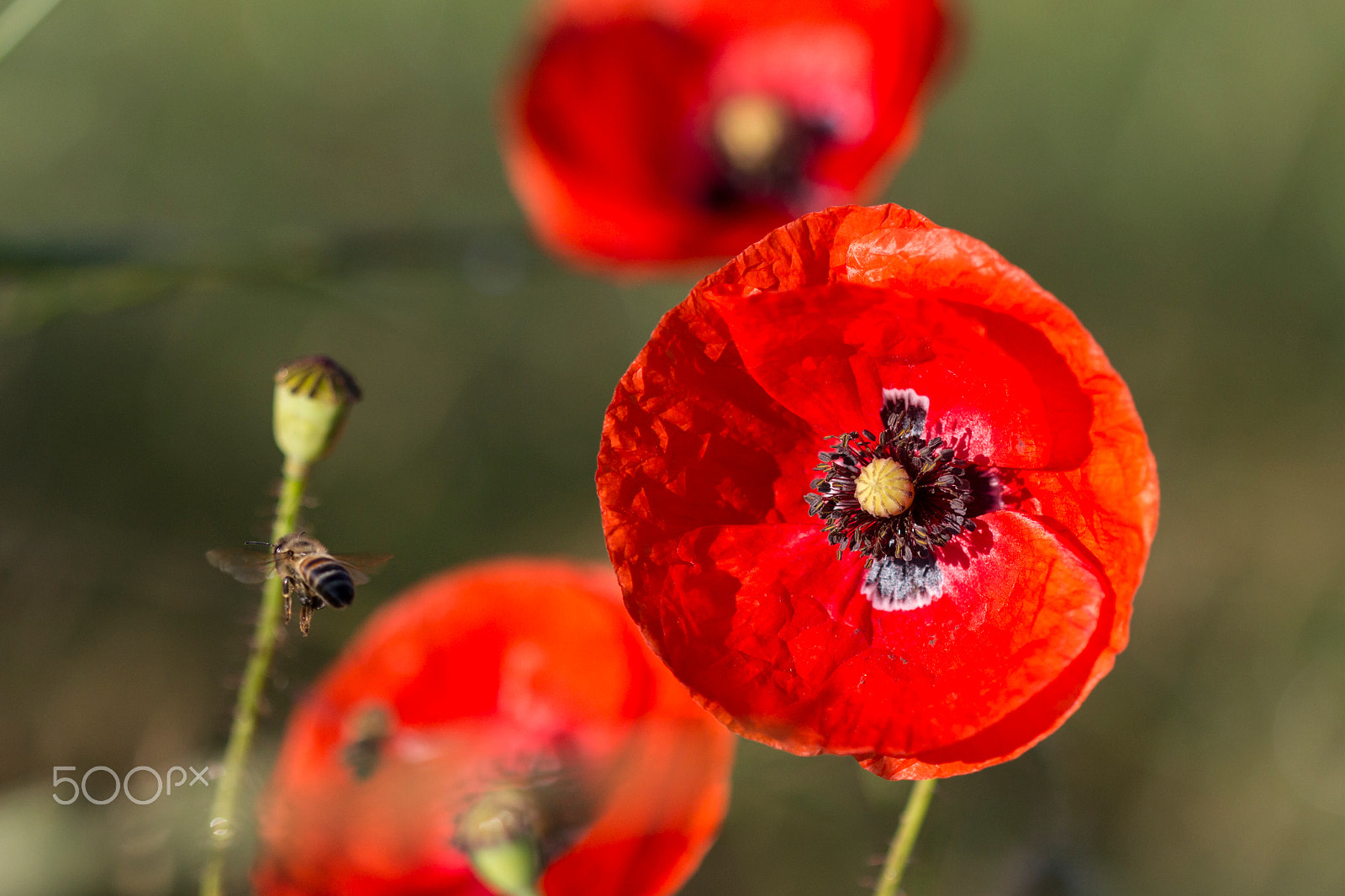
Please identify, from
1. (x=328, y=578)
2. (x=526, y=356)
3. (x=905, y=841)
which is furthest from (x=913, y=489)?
(x=526, y=356)

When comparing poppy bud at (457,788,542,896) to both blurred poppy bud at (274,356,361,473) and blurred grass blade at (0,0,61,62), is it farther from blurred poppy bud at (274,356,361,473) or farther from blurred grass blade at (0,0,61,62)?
blurred grass blade at (0,0,61,62)

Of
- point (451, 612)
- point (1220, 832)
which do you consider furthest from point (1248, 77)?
point (451, 612)

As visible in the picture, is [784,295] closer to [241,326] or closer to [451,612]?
[451,612]

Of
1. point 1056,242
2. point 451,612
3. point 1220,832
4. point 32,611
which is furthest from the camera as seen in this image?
point 1056,242

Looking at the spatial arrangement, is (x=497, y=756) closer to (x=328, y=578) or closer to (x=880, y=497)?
(x=328, y=578)

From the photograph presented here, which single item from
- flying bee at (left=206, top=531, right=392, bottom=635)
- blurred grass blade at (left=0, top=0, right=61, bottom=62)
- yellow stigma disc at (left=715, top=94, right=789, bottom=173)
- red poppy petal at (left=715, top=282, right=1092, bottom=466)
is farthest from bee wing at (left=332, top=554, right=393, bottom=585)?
yellow stigma disc at (left=715, top=94, right=789, bottom=173)

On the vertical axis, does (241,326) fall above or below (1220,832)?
above
